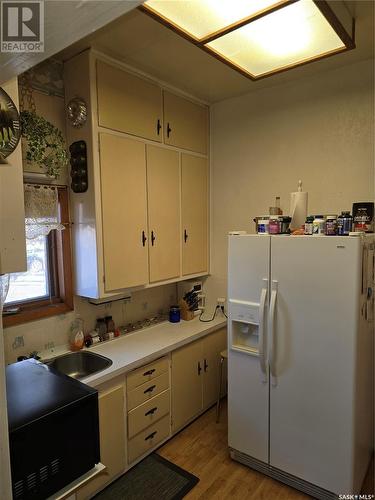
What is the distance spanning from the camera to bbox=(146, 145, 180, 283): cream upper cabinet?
2.61m

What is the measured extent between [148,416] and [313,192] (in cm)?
217

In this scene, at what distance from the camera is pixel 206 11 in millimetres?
1545

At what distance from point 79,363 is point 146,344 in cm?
49

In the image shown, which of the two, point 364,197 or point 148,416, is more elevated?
point 364,197

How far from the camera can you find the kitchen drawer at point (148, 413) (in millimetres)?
2184

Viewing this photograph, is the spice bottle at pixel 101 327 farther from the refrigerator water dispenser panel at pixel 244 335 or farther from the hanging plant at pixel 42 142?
the hanging plant at pixel 42 142

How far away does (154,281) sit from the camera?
2.67m

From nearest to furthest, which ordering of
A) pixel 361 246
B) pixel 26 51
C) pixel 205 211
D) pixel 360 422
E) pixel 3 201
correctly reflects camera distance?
pixel 26 51, pixel 3 201, pixel 361 246, pixel 360 422, pixel 205 211

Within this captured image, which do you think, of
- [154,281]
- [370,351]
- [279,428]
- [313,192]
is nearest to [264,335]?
[279,428]

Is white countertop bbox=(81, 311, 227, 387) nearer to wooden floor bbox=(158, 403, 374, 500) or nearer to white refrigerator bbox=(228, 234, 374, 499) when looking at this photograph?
white refrigerator bbox=(228, 234, 374, 499)

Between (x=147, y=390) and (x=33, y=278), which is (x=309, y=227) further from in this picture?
(x=33, y=278)

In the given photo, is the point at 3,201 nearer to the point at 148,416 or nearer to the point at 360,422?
the point at 148,416

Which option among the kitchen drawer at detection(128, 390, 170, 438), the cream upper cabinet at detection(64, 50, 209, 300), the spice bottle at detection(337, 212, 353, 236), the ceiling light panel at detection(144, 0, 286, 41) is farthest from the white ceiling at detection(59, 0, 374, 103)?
the kitchen drawer at detection(128, 390, 170, 438)

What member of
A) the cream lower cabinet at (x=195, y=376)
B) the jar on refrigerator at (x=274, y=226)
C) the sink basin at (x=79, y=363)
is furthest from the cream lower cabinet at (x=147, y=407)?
the jar on refrigerator at (x=274, y=226)
